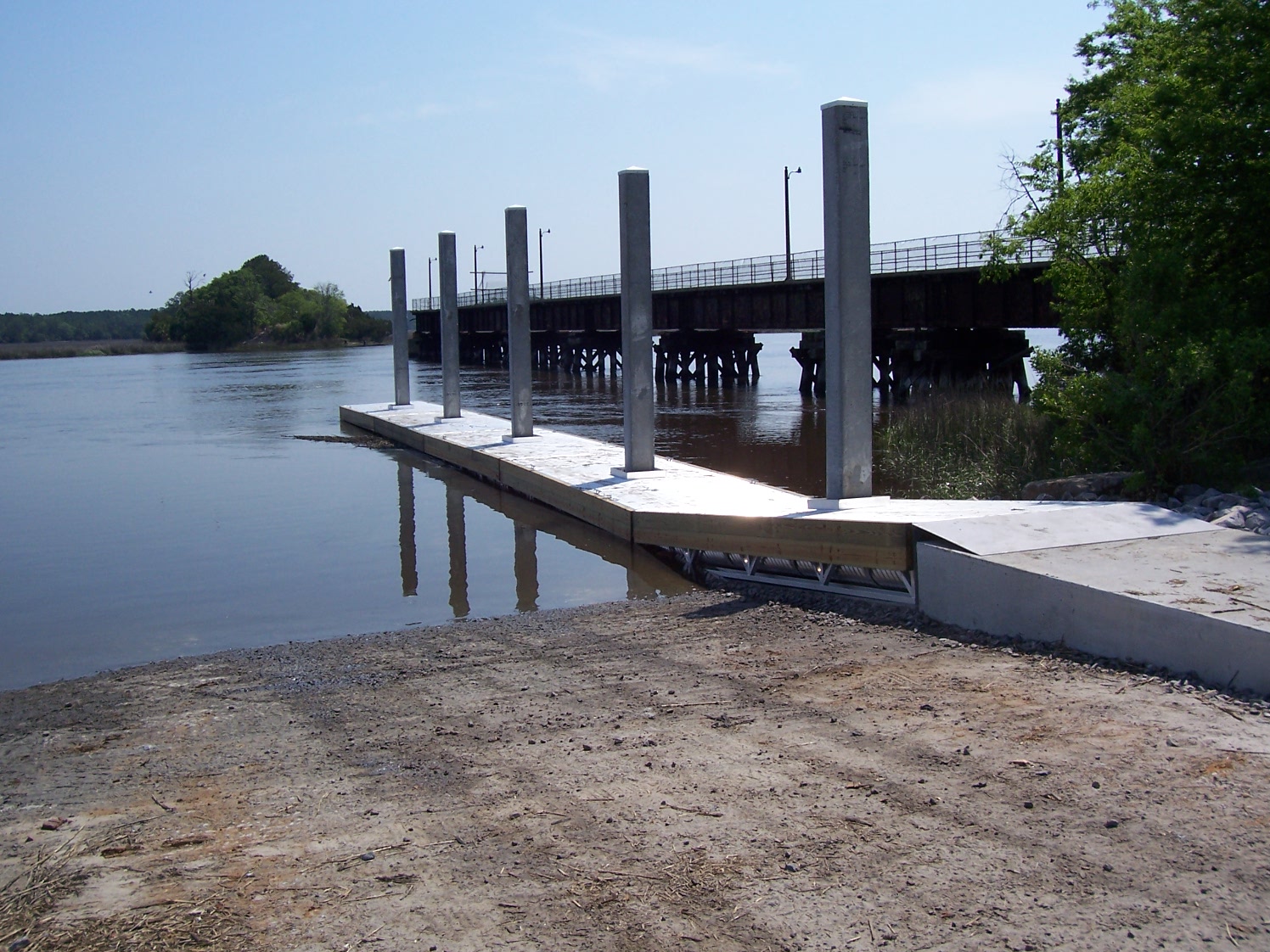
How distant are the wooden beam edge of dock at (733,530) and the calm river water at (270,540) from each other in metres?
0.22

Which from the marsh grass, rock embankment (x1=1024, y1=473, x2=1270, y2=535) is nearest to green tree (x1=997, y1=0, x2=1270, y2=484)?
rock embankment (x1=1024, y1=473, x2=1270, y2=535)

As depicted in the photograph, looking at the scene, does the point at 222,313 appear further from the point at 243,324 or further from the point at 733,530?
the point at 733,530

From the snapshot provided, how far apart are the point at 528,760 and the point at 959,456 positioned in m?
10.4

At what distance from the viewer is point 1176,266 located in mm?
10117

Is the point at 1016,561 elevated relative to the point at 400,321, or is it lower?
lower

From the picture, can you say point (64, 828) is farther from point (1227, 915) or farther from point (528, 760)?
point (1227, 915)

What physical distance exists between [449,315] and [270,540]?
10.2m

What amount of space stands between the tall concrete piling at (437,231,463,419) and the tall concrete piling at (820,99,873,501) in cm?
1306

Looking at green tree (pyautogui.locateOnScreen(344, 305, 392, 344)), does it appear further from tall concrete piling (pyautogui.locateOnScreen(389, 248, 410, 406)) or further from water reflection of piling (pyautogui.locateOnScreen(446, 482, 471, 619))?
water reflection of piling (pyautogui.locateOnScreen(446, 482, 471, 619))

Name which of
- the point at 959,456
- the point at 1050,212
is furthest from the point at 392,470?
the point at 1050,212

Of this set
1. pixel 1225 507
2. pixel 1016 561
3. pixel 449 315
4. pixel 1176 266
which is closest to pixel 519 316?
pixel 449 315

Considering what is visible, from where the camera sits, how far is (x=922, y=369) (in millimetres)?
28438

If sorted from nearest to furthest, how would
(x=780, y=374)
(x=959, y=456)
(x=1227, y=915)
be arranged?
(x=1227, y=915), (x=959, y=456), (x=780, y=374)

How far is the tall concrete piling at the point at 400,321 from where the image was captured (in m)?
26.6
